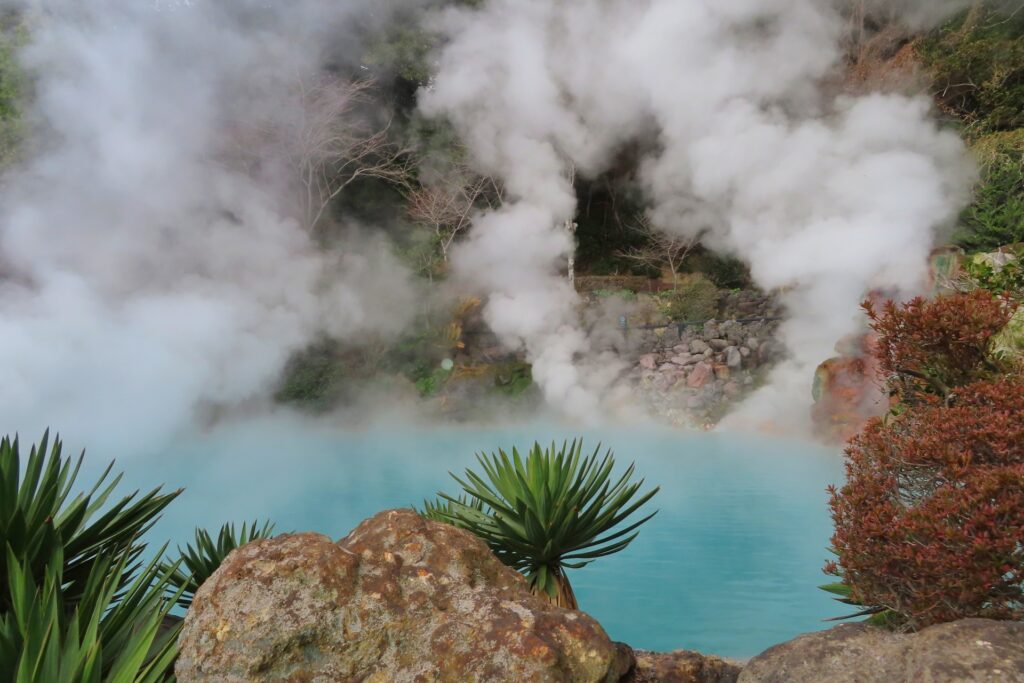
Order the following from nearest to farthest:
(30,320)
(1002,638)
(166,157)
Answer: (1002,638) → (30,320) → (166,157)

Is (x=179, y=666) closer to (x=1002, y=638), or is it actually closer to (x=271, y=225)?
(x=1002, y=638)

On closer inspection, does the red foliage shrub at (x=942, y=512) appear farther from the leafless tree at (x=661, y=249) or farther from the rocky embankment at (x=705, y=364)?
the leafless tree at (x=661, y=249)

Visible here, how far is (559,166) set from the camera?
1565cm

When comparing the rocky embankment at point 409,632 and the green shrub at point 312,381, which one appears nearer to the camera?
the rocky embankment at point 409,632

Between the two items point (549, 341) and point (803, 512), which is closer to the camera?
point (803, 512)

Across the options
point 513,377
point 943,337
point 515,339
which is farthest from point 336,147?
point 943,337

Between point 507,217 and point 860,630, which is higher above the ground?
point 507,217

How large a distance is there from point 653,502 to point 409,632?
5149 mm

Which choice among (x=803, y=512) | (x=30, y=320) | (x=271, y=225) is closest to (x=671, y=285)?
(x=271, y=225)

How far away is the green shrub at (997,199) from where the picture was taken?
1037cm

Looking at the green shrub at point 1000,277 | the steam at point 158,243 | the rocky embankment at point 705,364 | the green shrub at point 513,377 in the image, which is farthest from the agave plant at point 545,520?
the green shrub at point 513,377

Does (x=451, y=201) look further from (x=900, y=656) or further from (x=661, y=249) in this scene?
(x=900, y=656)

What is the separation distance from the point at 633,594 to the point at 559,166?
40.0ft

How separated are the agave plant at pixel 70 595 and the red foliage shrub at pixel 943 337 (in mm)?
2627
